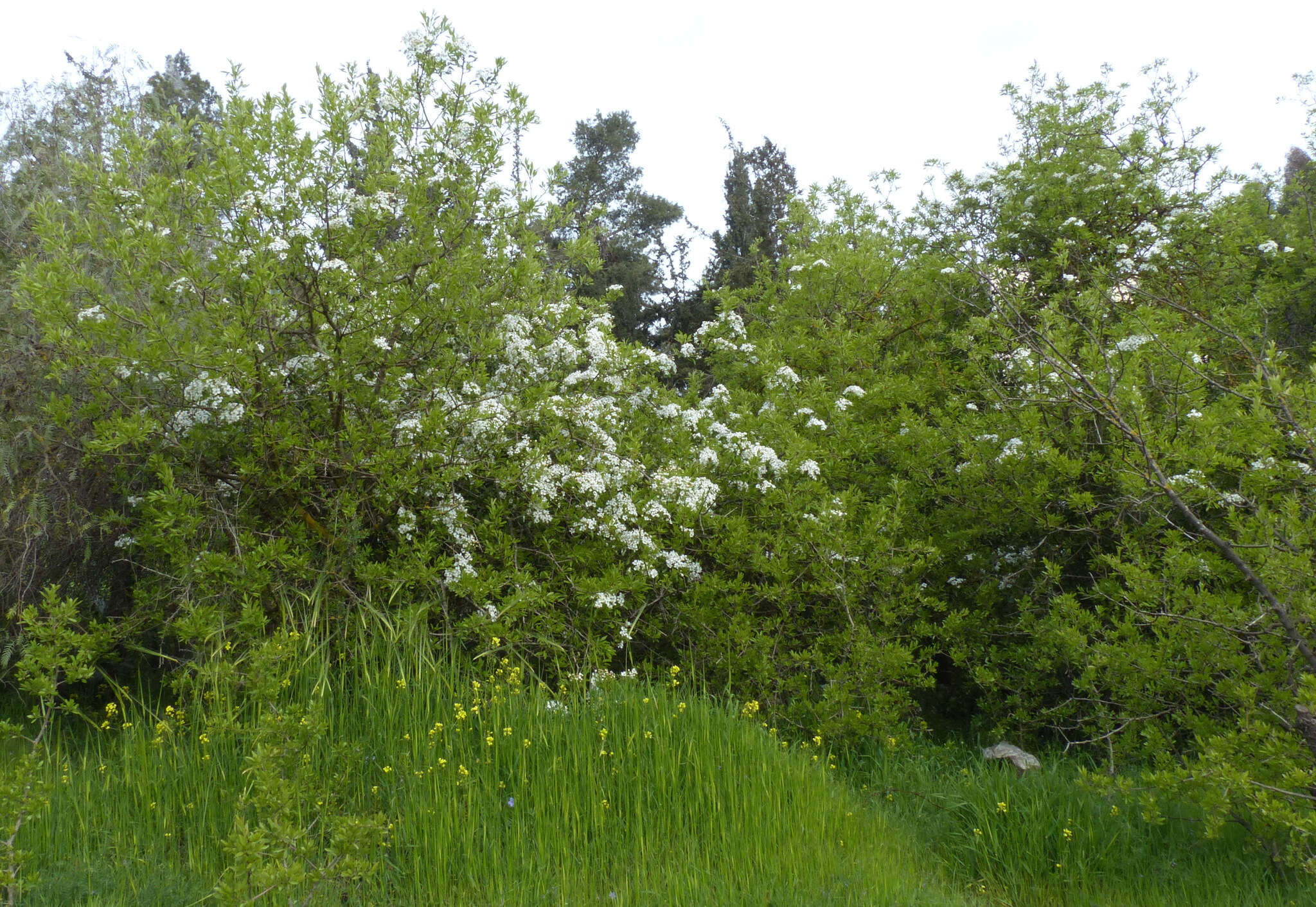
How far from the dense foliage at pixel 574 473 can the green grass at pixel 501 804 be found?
0.48 m

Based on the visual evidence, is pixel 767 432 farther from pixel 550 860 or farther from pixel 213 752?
pixel 213 752

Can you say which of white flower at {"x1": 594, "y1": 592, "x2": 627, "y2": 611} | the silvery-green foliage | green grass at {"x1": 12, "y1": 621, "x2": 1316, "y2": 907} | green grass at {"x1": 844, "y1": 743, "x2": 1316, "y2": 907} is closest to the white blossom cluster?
Result: the silvery-green foliage

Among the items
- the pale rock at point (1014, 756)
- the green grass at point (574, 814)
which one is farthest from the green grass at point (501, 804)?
the pale rock at point (1014, 756)

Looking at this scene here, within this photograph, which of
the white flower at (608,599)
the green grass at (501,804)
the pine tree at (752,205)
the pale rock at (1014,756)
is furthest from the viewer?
the pine tree at (752,205)

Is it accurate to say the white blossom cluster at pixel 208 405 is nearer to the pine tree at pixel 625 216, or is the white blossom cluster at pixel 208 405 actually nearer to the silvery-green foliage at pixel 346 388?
the silvery-green foliage at pixel 346 388

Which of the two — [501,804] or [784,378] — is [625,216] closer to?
[784,378]

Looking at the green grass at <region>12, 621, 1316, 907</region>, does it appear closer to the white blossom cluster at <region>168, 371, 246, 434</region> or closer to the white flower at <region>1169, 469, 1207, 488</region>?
the white blossom cluster at <region>168, 371, 246, 434</region>

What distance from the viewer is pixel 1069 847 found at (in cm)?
404

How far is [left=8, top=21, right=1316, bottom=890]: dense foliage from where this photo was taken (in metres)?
4.24

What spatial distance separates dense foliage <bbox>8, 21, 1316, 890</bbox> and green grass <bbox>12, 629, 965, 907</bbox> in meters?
0.48

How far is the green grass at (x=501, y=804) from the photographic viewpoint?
11.2ft

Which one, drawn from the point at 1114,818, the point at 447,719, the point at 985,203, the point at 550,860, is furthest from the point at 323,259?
the point at 985,203

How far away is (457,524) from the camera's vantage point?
5.02 metres

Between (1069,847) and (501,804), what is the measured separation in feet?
8.75
